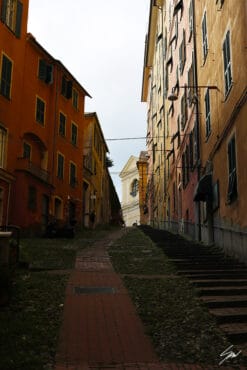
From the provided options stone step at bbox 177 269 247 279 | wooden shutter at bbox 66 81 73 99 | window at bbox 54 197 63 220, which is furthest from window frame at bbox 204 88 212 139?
wooden shutter at bbox 66 81 73 99

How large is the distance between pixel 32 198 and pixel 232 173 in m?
14.0

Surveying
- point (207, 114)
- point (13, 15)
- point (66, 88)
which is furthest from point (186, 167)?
point (66, 88)

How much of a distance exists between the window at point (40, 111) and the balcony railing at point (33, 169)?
2.96 meters

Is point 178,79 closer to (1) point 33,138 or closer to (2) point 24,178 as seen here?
(1) point 33,138

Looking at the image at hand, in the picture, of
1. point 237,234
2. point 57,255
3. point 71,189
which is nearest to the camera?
point 237,234

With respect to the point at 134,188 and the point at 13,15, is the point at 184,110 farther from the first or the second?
the point at 134,188

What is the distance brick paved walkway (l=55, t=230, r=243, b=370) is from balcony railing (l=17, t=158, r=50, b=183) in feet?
47.9

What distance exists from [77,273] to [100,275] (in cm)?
58

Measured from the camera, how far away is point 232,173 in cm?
1437

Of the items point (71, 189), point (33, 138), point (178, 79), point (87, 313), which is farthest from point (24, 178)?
point (87, 313)

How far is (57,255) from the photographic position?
51.4 feet

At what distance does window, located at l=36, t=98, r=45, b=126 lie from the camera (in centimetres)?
2872

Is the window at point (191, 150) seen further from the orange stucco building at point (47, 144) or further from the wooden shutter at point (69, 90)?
the wooden shutter at point (69, 90)

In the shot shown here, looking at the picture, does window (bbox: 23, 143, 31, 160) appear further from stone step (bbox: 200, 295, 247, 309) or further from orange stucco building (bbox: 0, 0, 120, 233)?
stone step (bbox: 200, 295, 247, 309)
